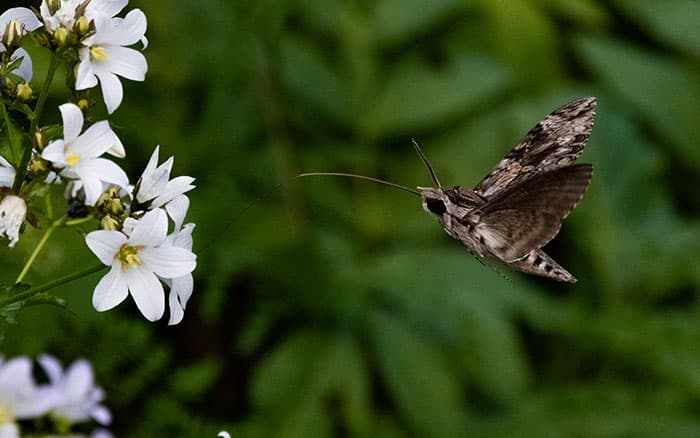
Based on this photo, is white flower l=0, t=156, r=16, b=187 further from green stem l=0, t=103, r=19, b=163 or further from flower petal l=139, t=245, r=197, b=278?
flower petal l=139, t=245, r=197, b=278

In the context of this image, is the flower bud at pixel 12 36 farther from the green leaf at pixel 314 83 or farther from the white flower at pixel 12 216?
the green leaf at pixel 314 83

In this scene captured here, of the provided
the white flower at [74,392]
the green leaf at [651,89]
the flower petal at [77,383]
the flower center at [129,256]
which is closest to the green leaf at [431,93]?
the green leaf at [651,89]

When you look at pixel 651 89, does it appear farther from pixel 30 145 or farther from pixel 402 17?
pixel 30 145

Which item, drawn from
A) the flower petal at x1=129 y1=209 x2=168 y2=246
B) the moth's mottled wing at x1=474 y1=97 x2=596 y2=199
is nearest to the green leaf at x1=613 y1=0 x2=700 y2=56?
the moth's mottled wing at x1=474 y1=97 x2=596 y2=199

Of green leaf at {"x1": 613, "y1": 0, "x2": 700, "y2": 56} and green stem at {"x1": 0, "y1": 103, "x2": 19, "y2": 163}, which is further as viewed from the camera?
green leaf at {"x1": 613, "y1": 0, "x2": 700, "y2": 56}

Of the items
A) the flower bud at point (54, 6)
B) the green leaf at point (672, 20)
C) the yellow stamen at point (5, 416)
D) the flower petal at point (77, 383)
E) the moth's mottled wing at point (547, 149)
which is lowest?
the yellow stamen at point (5, 416)

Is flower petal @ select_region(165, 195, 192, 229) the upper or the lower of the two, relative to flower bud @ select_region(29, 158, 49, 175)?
lower
